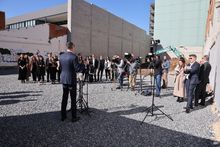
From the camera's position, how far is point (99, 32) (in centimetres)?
3303

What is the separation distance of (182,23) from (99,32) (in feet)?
67.2

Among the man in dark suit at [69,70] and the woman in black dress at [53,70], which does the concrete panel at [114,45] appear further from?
the man in dark suit at [69,70]

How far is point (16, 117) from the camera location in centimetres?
595

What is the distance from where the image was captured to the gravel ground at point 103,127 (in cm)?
456

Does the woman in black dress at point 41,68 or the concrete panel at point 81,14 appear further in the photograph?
the concrete panel at point 81,14

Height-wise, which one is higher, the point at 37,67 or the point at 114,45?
the point at 114,45

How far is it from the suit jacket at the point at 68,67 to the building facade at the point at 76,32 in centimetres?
2056

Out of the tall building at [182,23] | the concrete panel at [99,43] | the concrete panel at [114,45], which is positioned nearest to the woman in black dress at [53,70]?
the concrete panel at [99,43]

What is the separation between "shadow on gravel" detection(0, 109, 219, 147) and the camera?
4.49 m

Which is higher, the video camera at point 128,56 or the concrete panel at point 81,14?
the concrete panel at point 81,14

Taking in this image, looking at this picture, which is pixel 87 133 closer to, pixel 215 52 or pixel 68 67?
pixel 68 67

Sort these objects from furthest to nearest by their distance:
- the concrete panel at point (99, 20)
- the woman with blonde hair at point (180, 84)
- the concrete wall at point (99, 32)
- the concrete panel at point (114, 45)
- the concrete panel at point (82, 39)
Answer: the concrete panel at point (114, 45)
the concrete panel at point (99, 20)
the concrete wall at point (99, 32)
the concrete panel at point (82, 39)
the woman with blonde hair at point (180, 84)

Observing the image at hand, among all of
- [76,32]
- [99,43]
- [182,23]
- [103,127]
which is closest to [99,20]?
[99,43]

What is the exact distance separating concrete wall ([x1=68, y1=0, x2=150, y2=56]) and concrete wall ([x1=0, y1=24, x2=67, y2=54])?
2362mm
